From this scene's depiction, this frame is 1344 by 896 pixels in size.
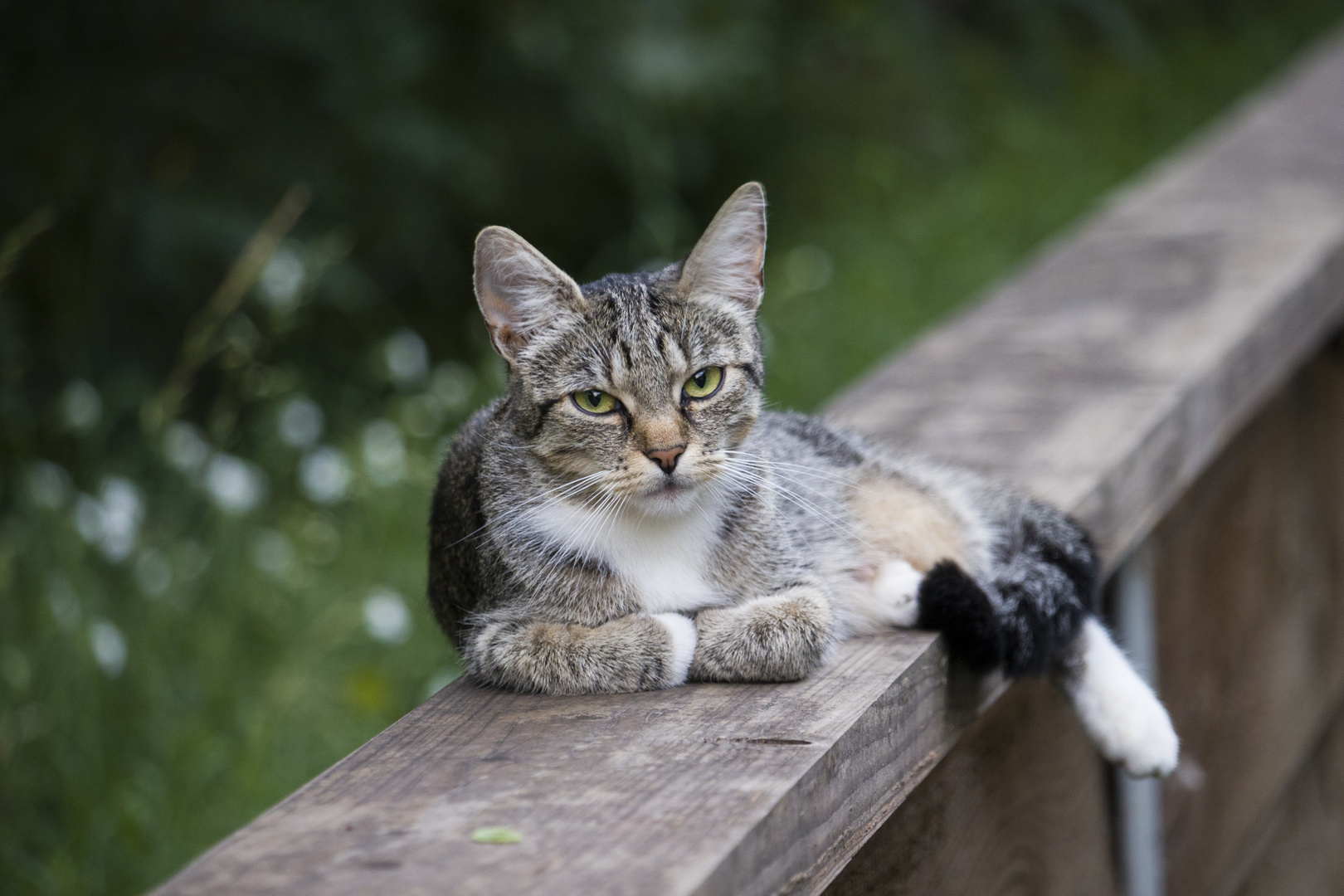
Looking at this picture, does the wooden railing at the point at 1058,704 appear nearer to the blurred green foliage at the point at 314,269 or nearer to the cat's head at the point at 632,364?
the cat's head at the point at 632,364

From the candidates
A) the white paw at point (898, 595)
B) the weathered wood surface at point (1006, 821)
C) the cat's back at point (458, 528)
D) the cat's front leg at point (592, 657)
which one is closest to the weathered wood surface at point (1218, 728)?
the weathered wood surface at point (1006, 821)

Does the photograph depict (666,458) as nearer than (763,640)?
No

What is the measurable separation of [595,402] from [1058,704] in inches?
41.5

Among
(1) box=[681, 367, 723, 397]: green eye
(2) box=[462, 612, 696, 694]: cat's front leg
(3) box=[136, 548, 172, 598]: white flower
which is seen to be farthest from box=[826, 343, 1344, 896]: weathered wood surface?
(3) box=[136, 548, 172, 598]: white flower

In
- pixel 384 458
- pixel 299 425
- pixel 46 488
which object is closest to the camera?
pixel 46 488

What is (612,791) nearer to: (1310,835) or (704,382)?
(704,382)

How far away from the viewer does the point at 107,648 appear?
10.8ft

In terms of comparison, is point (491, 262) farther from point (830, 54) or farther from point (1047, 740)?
point (830, 54)

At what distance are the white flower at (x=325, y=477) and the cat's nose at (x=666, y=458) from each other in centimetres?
253

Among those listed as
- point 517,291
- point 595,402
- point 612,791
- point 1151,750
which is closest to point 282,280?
point 517,291

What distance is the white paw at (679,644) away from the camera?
1.69 meters

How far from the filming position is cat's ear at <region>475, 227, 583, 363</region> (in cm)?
185

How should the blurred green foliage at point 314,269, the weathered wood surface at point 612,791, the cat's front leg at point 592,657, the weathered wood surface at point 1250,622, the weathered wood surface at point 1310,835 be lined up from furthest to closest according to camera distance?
the blurred green foliage at point 314,269, the weathered wood surface at point 1310,835, the weathered wood surface at point 1250,622, the cat's front leg at point 592,657, the weathered wood surface at point 612,791

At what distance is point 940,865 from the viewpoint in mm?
1826
